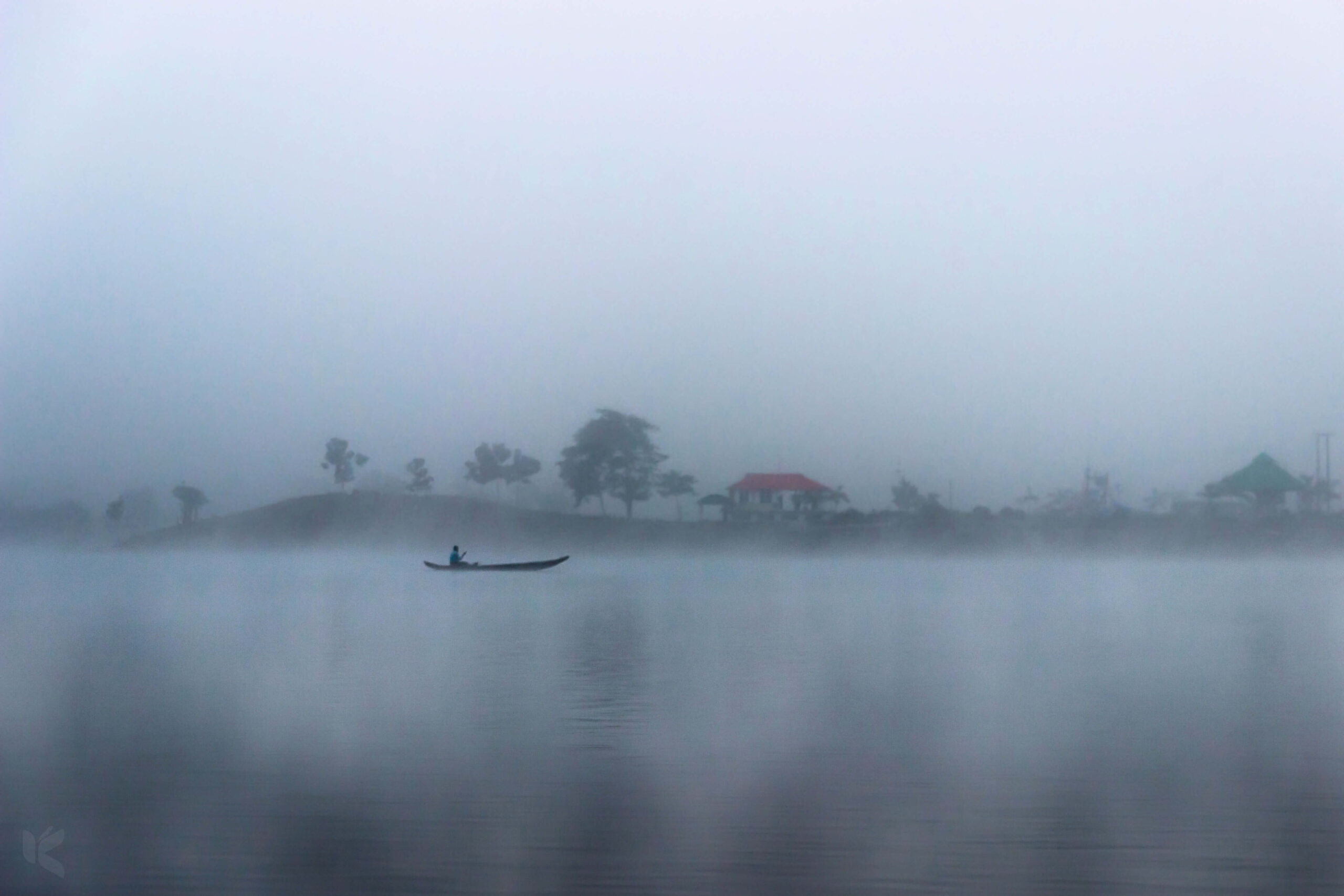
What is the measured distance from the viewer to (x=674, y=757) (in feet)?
31.1

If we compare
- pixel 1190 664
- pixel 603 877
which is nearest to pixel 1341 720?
pixel 1190 664

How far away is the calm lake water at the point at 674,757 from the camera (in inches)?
256

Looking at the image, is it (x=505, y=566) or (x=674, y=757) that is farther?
(x=505, y=566)

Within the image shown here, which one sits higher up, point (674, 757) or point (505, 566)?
point (505, 566)

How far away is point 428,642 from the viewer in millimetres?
18906

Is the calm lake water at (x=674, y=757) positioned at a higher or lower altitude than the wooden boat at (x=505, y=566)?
lower

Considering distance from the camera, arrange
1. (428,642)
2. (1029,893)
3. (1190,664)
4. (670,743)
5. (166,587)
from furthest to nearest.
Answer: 1. (166,587)
2. (428,642)
3. (1190,664)
4. (670,743)
5. (1029,893)

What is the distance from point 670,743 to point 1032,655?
8.49m

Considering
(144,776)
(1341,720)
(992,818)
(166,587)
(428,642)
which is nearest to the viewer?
(992,818)

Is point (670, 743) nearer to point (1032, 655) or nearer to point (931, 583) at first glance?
point (1032, 655)

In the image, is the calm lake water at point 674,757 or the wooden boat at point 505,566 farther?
the wooden boat at point 505,566

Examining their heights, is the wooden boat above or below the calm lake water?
above

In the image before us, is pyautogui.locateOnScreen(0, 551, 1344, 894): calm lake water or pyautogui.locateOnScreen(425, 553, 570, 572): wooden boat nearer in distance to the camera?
pyautogui.locateOnScreen(0, 551, 1344, 894): calm lake water

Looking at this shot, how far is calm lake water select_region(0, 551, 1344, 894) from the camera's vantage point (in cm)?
650
